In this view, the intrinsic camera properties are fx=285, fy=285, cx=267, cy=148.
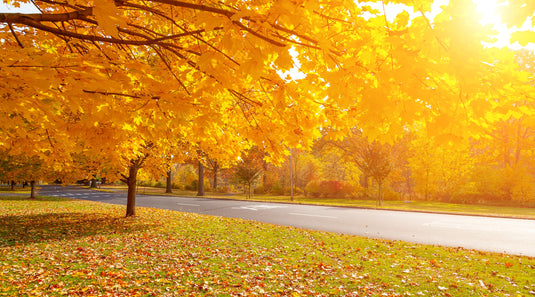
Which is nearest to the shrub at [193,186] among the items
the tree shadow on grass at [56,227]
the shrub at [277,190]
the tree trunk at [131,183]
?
the shrub at [277,190]

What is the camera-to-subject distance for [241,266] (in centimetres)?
595

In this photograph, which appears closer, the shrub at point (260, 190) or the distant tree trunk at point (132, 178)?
the distant tree trunk at point (132, 178)

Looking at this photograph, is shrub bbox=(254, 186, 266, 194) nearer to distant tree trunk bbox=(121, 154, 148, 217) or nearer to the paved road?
the paved road

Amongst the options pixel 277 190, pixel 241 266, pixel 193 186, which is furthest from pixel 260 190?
pixel 241 266

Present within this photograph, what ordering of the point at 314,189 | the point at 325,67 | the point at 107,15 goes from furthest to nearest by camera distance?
the point at 314,189 → the point at 325,67 → the point at 107,15

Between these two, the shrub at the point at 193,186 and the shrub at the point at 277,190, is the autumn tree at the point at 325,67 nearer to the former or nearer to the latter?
the shrub at the point at 277,190

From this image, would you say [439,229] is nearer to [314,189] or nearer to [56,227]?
[56,227]

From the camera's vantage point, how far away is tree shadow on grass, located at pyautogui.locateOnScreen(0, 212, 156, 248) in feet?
27.5

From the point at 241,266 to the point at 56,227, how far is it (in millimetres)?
8153

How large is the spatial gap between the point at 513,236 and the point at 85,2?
12.8 m

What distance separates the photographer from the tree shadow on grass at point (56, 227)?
837cm

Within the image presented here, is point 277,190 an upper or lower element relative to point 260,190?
upper

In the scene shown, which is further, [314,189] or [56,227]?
[314,189]

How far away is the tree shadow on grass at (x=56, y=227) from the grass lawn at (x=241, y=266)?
0.10 meters
